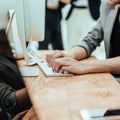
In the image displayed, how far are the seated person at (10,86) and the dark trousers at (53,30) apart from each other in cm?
291

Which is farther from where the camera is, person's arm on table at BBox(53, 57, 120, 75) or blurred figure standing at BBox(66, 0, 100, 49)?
blurred figure standing at BBox(66, 0, 100, 49)

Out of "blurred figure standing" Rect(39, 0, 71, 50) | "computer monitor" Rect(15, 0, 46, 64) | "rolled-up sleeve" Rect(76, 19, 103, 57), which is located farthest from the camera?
"blurred figure standing" Rect(39, 0, 71, 50)

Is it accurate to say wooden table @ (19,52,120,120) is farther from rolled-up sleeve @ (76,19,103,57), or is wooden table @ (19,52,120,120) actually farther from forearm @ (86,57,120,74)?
rolled-up sleeve @ (76,19,103,57)

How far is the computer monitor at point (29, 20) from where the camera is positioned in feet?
4.80

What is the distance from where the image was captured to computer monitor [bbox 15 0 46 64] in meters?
1.46

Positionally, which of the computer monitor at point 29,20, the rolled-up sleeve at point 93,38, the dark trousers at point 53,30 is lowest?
the dark trousers at point 53,30

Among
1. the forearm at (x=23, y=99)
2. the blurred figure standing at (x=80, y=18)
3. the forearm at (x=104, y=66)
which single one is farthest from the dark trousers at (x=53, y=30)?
the forearm at (x=23, y=99)

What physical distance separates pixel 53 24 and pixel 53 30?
94 mm

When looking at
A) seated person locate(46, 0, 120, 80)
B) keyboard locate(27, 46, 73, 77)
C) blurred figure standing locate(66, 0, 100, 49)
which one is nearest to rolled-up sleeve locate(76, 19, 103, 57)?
seated person locate(46, 0, 120, 80)

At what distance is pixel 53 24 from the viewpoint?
4.10 metres

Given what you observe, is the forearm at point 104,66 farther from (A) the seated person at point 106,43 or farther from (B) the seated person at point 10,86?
(B) the seated person at point 10,86

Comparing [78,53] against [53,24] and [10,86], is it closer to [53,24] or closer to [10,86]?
[10,86]

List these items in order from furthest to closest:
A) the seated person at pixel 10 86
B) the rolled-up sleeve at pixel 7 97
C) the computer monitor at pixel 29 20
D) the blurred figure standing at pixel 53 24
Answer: the blurred figure standing at pixel 53 24 → the computer monitor at pixel 29 20 → the rolled-up sleeve at pixel 7 97 → the seated person at pixel 10 86

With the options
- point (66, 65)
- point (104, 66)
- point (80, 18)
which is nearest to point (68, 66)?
point (66, 65)
